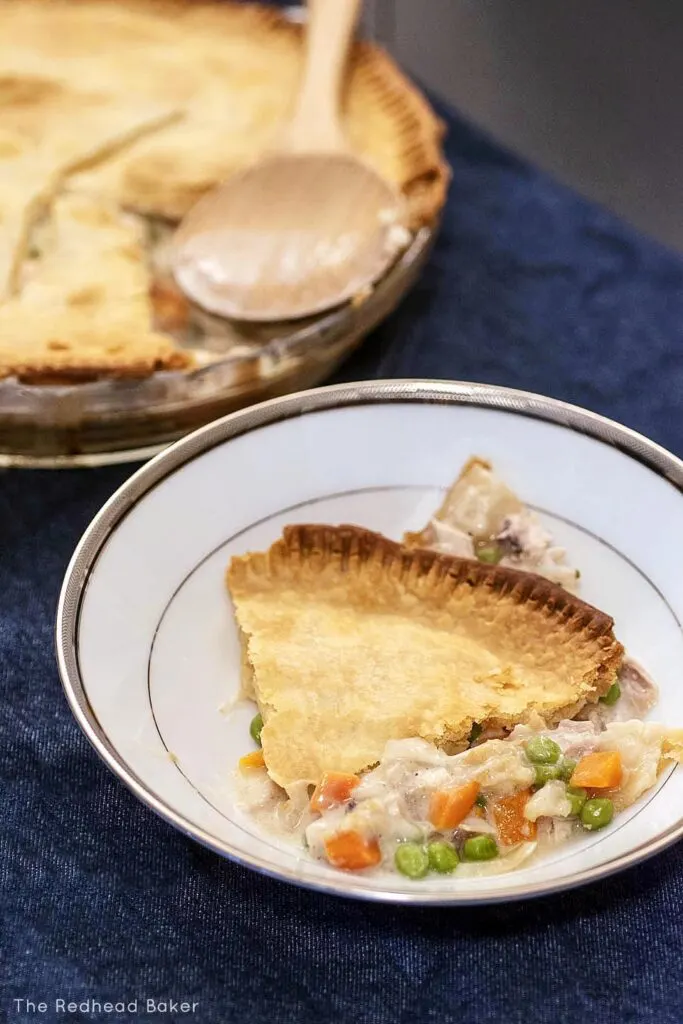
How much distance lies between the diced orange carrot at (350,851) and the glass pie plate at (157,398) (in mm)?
969

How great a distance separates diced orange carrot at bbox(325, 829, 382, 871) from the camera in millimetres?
1368

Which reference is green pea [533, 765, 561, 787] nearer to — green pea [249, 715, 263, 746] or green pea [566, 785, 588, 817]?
green pea [566, 785, 588, 817]

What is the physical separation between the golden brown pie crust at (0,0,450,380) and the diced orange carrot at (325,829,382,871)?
141cm

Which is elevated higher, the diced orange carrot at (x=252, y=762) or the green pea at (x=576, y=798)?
the green pea at (x=576, y=798)

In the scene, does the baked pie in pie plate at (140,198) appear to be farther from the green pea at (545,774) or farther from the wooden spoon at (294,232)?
the green pea at (545,774)

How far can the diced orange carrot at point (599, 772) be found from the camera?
144 cm

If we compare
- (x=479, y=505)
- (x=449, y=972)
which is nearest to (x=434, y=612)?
(x=479, y=505)

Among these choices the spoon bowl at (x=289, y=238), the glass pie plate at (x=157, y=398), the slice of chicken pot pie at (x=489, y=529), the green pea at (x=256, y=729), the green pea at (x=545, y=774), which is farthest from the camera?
the spoon bowl at (x=289, y=238)

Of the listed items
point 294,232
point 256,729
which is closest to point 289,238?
point 294,232

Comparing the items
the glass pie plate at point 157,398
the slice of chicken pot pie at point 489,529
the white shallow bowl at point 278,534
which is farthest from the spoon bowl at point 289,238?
the slice of chicken pot pie at point 489,529

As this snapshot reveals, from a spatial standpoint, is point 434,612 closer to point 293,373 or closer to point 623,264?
point 293,373

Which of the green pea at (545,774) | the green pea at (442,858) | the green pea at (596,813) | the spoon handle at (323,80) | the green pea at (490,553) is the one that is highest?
the spoon handle at (323,80)

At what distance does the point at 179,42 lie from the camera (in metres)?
3.12

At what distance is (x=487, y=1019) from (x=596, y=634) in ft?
1.92
